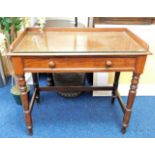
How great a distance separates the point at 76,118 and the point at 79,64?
2.39ft

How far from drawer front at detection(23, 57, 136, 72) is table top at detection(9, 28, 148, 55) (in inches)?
2.0

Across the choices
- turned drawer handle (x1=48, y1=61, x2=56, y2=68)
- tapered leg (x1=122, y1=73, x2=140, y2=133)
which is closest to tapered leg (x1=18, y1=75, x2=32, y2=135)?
turned drawer handle (x1=48, y1=61, x2=56, y2=68)

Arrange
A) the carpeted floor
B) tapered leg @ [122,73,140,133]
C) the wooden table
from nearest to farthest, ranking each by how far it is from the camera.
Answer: the wooden table < tapered leg @ [122,73,140,133] < the carpeted floor

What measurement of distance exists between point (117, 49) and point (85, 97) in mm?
946

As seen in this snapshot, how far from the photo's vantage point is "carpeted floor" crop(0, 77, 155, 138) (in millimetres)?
1589

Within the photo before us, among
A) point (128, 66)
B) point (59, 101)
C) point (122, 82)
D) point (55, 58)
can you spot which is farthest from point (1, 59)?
point (128, 66)

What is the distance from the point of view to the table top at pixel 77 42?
117cm

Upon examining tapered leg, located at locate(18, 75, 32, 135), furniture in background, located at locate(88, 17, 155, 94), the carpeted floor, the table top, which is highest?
furniture in background, located at locate(88, 17, 155, 94)

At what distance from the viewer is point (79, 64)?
3.99ft

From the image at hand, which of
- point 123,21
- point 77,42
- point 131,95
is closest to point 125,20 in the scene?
point 123,21

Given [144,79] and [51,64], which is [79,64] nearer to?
[51,64]

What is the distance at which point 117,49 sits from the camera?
1.22 metres

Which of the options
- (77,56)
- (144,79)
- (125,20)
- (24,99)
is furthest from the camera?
(144,79)

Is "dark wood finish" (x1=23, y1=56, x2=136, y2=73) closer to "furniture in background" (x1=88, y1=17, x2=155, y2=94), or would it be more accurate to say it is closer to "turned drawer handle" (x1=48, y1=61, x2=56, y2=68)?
"turned drawer handle" (x1=48, y1=61, x2=56, y2=68)
